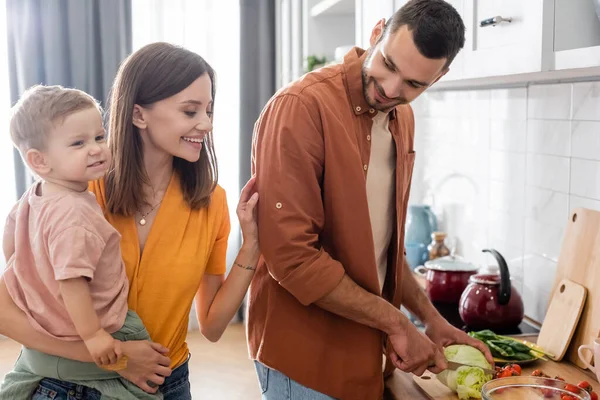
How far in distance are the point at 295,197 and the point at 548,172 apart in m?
1.08

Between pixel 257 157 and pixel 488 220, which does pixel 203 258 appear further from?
pixel 488 220

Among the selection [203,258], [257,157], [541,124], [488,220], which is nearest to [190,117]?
[257,157]

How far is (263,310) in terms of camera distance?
1593 mm

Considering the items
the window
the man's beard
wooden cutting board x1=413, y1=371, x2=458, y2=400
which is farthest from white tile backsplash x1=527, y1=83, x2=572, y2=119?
the window

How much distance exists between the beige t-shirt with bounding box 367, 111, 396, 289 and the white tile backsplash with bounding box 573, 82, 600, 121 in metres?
0.66

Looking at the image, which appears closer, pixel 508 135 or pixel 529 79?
pixel 529 79

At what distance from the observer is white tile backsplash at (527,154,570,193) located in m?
2.09

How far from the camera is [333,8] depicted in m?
3.41

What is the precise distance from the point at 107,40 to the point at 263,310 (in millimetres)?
3066

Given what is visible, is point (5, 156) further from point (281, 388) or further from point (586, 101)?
point (586, 101)

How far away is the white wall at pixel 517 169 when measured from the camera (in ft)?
6.64

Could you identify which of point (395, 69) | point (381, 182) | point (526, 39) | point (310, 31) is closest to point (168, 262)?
point (381, 182)

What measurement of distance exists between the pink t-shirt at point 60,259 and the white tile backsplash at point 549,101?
1.33 metres

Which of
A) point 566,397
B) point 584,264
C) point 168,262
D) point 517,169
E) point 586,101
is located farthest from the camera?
point 517,169
